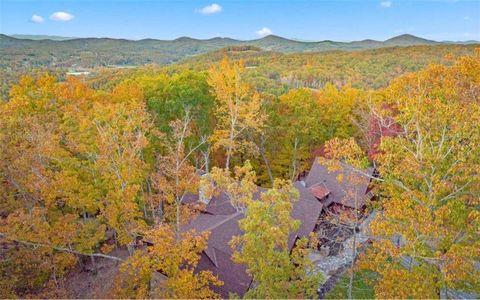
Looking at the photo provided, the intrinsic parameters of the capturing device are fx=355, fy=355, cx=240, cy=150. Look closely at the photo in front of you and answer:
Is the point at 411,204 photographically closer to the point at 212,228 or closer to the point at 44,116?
the point at 212,228

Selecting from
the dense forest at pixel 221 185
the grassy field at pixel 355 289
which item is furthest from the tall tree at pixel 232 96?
the grassy field at pixel 355 289

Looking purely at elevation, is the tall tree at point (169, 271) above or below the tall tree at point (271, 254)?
below

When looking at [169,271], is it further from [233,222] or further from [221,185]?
[233,222]

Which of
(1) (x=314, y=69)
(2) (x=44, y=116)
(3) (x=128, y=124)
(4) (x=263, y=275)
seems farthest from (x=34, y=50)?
(4) (x=263, y=275)

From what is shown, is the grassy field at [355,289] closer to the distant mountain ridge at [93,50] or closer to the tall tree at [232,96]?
the tall tree at [232,96]

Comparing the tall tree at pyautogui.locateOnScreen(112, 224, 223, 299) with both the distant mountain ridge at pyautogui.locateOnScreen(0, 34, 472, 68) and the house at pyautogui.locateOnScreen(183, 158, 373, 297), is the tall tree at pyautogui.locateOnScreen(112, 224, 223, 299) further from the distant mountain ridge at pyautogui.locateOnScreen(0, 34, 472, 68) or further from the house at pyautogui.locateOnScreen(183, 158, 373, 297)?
the distant mountain ridge at pyautogui.locateOnScreen(0, 34, 472, 68)

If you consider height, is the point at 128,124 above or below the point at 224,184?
above

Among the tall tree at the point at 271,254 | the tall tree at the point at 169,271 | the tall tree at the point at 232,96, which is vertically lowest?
the tall tree at the point at 169,271
